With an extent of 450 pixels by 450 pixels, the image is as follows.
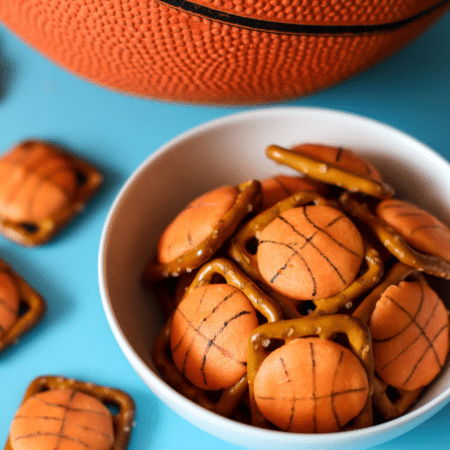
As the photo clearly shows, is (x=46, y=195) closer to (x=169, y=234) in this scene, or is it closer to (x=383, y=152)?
(x=169, y=234)

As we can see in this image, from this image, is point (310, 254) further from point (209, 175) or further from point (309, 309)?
point (209, 175)

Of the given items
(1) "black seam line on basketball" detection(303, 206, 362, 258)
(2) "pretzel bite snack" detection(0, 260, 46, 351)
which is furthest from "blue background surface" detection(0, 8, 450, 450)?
(1) "black seam line on basketball" detection(303, 206, 362, 258)

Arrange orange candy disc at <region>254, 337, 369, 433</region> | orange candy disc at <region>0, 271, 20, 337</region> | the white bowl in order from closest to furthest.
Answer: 1. orange candy disc at <region>254, 337, 369, 433</region>
2. the white bowl
3. orange candy disc at <region>0, 271, 20, 337</region>

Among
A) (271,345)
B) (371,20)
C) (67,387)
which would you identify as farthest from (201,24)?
(67,387)

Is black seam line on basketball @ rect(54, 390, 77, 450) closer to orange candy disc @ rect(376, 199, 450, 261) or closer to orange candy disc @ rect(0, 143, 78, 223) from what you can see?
orange candy disc @ rect(0, 143, 78, 223)

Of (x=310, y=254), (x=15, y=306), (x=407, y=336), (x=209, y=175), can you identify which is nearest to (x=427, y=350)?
(x=407, y=336)
